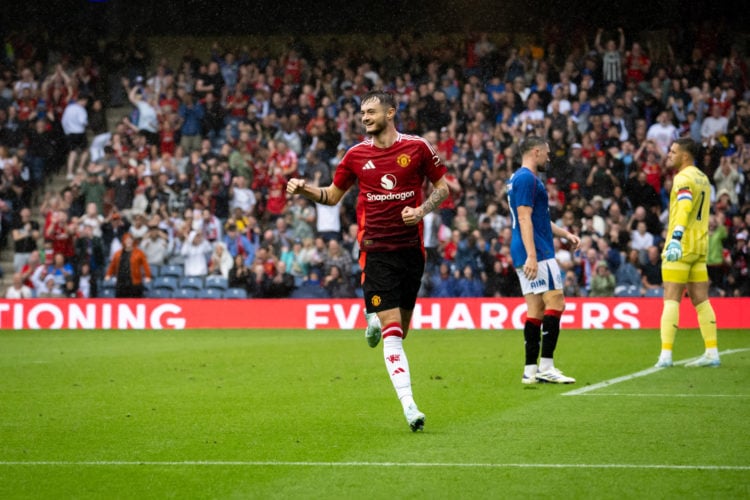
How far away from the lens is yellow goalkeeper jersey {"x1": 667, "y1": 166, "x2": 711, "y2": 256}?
39.0ft

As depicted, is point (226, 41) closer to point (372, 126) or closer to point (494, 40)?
point (494, 40)

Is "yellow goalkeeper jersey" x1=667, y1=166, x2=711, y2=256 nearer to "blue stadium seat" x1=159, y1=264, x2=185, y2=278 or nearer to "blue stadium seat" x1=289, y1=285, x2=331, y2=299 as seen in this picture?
"blue stadium seat" x1=289, y1=285, x2=331, y2=299

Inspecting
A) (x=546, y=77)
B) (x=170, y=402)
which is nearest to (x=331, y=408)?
(x=170, y=402)

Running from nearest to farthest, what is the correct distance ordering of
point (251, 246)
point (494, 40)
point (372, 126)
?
1. point (372, 126)
2. point (251, 246)
3. point (494, 40)

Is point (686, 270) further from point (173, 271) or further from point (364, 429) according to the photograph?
point (173, 271)

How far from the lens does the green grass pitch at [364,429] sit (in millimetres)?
5902

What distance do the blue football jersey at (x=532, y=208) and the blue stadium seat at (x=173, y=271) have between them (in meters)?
13.6

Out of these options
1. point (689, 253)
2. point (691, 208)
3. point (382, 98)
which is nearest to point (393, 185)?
point (382, 98)

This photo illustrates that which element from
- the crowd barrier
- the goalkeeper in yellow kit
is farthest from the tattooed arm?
the crowd barrier

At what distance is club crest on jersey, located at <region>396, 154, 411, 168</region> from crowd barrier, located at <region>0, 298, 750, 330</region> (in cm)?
1285

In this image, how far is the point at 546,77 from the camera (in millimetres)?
25531

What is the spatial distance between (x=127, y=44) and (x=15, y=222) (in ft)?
18.6

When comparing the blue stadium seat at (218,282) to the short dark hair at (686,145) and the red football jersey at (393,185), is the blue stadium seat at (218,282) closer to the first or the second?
the short dark hair at (686,145)

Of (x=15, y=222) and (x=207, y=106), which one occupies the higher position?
(x=207, y=106)
